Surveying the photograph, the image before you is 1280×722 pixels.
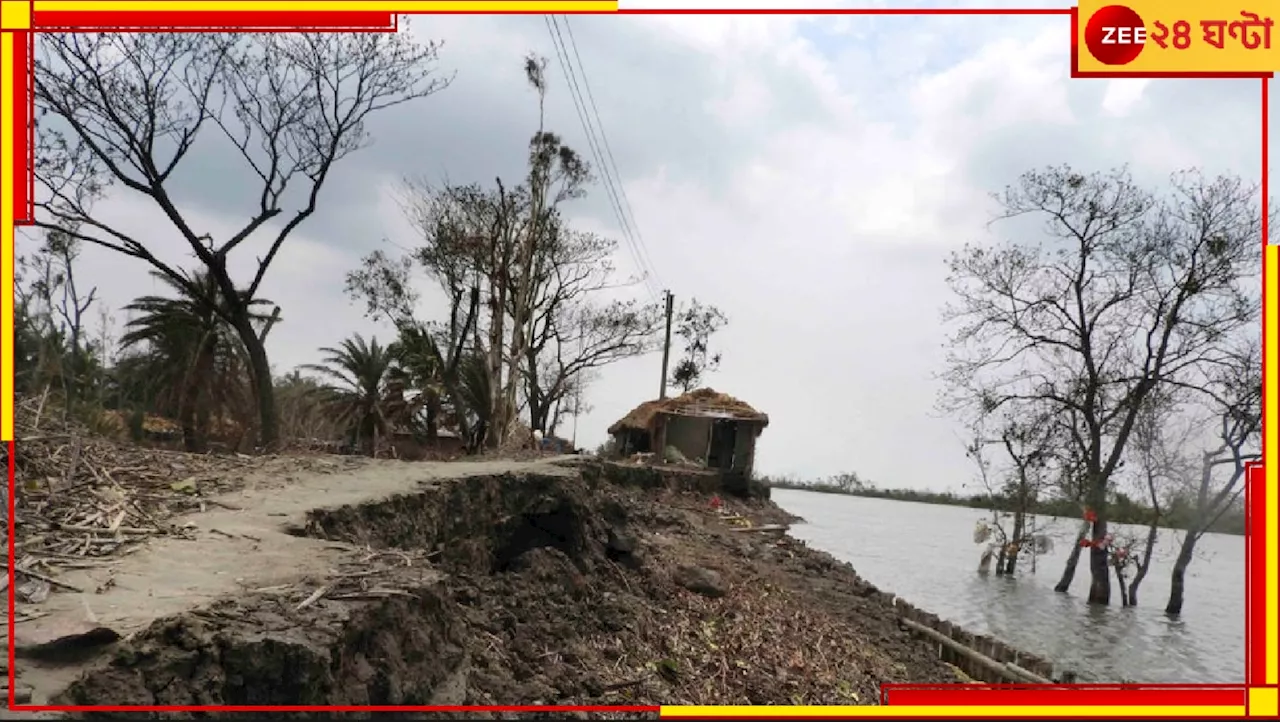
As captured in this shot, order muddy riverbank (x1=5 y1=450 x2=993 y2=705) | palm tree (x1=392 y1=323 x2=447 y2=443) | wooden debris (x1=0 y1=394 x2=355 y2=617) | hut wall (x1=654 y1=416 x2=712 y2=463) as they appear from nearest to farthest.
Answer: muddy riverbank (x1=5 y1=450 x2=993 y2=705), wooden debris (x1=0 y1=394 x2=355 y2=617), palm tree (x1=392 y1=323 x2=447 y2=443), hut wall (x1=654 y1=416 x2=712 y2=463)

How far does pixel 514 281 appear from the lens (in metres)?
19.0

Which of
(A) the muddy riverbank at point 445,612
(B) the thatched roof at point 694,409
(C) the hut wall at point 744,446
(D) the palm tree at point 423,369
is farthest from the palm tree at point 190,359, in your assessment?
(C) the hut wall at point 744,446

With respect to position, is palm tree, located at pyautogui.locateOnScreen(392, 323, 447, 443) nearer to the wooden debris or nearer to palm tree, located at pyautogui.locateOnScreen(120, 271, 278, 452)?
palm tree, located at pyautogui.locateOnScreen(120, 271, 278, 452)

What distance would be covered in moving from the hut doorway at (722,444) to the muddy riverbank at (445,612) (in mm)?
15571

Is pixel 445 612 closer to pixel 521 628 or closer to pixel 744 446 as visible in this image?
pixel 521 628

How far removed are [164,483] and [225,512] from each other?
0.73 metres

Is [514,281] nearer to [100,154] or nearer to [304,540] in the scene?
[100,154]

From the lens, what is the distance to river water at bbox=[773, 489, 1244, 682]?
10.3 metres

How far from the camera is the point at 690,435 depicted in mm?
28141

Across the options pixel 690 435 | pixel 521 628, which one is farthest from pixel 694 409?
pixel 521 628

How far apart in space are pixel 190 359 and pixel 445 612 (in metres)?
14.6

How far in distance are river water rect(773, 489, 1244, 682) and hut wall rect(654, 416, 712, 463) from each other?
551 centimetres

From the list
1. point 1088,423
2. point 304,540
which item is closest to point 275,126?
point 304,540

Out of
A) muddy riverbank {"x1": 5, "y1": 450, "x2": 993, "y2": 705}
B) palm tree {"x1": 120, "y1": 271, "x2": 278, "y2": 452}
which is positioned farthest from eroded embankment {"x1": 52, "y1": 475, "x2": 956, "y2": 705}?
palm tree {"x1": 120, "y1": 271, "x2": 278, "y2": 452}
